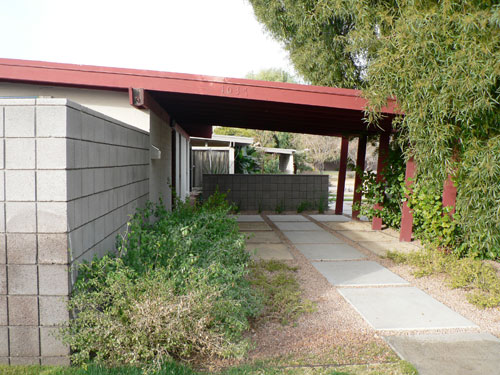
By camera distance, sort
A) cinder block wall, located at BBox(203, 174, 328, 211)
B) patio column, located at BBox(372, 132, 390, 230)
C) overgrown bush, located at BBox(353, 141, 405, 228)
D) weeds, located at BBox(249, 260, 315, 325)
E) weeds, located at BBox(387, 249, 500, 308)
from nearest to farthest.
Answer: weeds, located at BBox(249, 260, 315, 325) → weeds, located at BBox(387, 249, 500, 308) → overgrown bush, located at BBox(353, 141, 405, 228) → patio column, located at BBox(372, 132, 390, 230) → cinder block wall, located at BBox(203, 174, 328, 211)

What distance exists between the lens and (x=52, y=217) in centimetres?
238

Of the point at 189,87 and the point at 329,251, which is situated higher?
the point at 189,87

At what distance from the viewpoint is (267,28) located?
457 inches

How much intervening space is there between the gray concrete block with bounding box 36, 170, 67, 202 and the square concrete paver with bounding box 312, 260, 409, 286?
296cm

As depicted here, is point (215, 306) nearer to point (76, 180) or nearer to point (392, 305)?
point (76, 180)

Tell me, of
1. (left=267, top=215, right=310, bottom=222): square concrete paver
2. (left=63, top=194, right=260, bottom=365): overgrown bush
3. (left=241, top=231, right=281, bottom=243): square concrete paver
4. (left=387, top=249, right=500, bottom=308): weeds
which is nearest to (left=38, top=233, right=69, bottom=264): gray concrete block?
(left=63, top=194, right=260, bottom=365): overgrown bush

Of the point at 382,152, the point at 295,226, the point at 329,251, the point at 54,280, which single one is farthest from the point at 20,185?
the point at 382,152

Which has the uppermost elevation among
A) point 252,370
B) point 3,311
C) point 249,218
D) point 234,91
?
point 234,91

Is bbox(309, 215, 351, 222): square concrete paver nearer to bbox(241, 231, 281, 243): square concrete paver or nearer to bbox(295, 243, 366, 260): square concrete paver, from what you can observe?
bbox(241, 231, 281, 243): square concrete paver

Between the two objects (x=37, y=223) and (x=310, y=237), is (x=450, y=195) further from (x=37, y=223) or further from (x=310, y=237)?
(x=37, y=223)

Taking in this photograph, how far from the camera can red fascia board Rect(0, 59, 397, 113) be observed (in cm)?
451

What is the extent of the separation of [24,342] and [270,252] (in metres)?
3.73

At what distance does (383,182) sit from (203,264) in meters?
5.46

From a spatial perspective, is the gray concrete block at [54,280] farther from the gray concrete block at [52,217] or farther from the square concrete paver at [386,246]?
the square concrete paver at [386,246]
